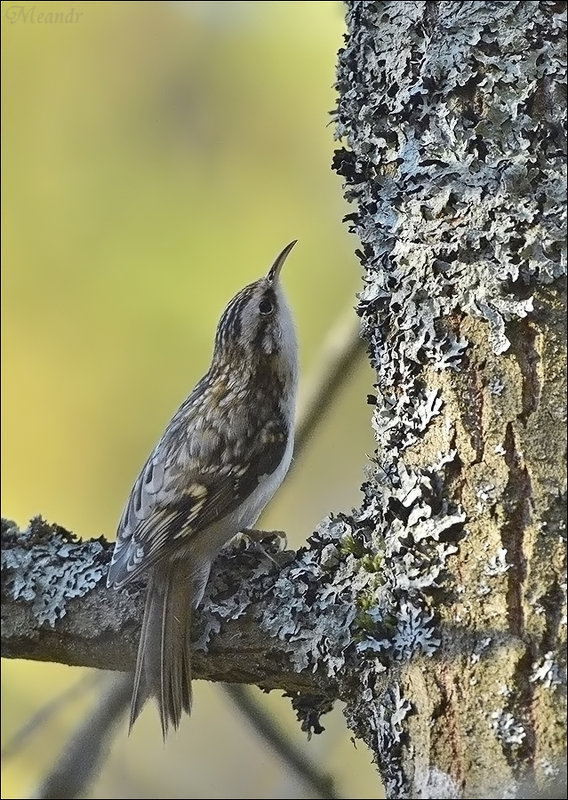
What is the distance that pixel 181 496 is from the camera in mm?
1865

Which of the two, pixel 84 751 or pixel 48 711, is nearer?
pixel 84 751

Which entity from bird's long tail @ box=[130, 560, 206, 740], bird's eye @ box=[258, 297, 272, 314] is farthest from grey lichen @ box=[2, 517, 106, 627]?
bird's eye @ box=[258, 297, 272, 314]

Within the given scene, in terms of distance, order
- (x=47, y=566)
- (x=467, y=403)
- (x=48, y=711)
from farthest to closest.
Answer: (x=48, y=711), (x=47, y=566), (x=467, y=403)

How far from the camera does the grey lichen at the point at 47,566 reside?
1.66m

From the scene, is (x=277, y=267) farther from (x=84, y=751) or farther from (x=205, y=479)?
(x=84, y=751)

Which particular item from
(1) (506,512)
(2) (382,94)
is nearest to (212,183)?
(2) (382,94)

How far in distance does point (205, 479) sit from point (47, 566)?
357 mm

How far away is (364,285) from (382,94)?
291 millimetres

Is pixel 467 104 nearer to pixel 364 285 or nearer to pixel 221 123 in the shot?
pixel 364 285

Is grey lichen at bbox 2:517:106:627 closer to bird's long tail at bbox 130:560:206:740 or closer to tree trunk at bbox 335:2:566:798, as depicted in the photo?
bird's long tail at bbox 130:560:206:740

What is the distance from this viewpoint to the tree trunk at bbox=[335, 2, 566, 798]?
3.67ft

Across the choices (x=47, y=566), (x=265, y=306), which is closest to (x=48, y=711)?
(x=47, y=566)

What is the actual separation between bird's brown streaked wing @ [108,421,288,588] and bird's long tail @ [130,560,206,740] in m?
0.07

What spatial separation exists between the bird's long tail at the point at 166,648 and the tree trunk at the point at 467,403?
0.35m
